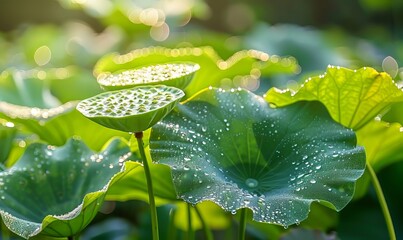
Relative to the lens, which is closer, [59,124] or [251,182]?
[251,182]

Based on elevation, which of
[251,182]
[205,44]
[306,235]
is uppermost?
[251,182]

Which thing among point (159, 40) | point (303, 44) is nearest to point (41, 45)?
point (159, 40)

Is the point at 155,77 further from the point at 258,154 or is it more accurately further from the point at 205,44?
the point at 205,44

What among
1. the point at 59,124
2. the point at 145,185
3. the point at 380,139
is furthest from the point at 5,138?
the point at 380,139

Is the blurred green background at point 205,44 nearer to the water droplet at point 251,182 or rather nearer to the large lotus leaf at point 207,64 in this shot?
the large lotus leaf at point 207,64

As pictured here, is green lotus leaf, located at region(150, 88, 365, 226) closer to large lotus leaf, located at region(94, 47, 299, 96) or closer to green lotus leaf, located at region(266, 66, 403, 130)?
green lotus leaf, located at region(266, 66, 403, 130)

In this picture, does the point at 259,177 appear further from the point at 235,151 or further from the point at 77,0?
the point at 77,0

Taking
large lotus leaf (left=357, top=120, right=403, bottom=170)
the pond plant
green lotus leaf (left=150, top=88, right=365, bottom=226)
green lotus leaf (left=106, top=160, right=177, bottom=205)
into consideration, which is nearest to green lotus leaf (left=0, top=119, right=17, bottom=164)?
the pond plant
